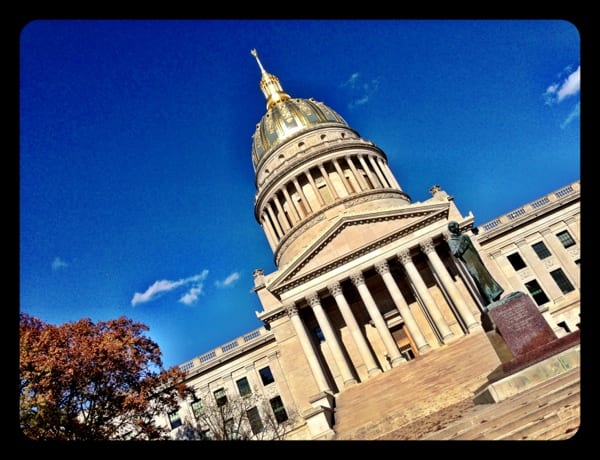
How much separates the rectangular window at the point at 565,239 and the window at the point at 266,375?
3011cm

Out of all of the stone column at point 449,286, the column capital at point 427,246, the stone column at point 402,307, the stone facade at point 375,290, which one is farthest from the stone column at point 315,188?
the stone column at point 449,286

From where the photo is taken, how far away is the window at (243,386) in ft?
132

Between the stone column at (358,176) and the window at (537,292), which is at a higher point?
the stone column at (358,176)

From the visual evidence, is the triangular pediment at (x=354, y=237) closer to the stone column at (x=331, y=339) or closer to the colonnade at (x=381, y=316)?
the colonnade at (x=381, y=316)

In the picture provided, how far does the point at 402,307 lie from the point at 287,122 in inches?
1303

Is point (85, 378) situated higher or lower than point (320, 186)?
lower

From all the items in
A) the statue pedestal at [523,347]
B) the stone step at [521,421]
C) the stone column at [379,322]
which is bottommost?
the stone step at [521,421]

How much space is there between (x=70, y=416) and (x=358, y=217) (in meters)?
24.0

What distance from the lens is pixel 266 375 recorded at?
4053 centimetres

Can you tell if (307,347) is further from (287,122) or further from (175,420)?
(287,122)

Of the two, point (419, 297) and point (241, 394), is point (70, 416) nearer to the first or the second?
point (241, 394)

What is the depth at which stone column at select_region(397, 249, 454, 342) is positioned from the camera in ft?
99.1

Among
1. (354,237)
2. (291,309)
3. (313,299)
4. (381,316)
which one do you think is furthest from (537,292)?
(291,309)
